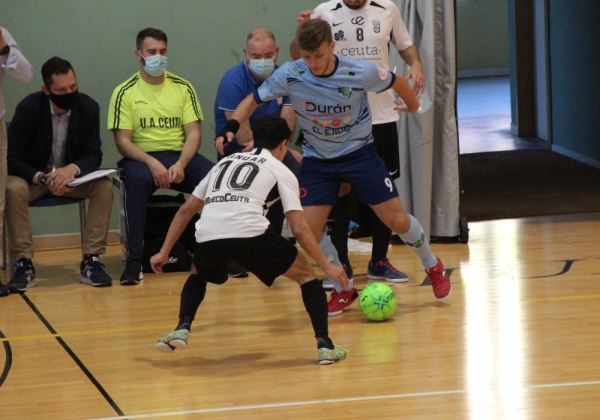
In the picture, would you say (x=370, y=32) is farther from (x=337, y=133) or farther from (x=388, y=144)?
(x=337, y=133)

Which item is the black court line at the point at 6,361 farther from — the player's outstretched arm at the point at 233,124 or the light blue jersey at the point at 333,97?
the light blue jersey at the point at 333,97

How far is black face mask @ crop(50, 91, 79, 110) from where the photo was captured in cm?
735

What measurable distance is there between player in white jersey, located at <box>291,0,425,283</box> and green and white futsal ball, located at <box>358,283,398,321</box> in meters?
0.88

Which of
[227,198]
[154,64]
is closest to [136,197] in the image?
[154,64]

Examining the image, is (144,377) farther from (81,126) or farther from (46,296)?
(81,126)

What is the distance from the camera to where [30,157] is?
7449 mm

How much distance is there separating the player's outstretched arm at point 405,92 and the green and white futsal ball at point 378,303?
0.94 m

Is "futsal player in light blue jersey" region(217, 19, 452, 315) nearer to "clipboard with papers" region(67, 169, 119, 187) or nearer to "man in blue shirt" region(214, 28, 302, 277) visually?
"man in blue shirt" region(214, 28, 302, 277)

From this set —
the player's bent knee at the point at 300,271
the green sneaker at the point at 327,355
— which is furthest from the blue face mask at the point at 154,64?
the green sneaker at the point at 327,355

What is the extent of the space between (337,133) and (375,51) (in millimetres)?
1060

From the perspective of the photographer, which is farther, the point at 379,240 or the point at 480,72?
the point at 480,72

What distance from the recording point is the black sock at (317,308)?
530 cm

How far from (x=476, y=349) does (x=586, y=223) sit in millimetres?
3239

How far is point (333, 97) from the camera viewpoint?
5.89 meters
